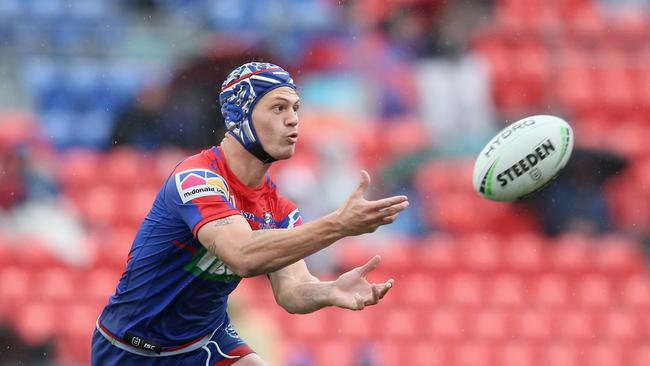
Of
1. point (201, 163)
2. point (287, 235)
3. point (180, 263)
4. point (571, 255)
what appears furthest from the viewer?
point (571, 255)

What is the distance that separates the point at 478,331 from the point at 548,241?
158 centimetres

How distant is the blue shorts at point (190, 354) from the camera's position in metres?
6.13

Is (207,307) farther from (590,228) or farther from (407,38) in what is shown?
(407,38)

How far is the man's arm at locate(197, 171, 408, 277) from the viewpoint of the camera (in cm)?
502

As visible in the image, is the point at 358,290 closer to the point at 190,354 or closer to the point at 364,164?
the point at 190,354

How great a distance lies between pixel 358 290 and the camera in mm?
5699

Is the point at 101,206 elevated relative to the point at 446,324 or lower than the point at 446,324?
elevated

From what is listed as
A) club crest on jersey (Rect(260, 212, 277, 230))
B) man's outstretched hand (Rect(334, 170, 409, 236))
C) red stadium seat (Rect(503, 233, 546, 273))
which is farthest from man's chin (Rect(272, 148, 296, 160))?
red stadium seat (Rect(503, 233, 546, 273))

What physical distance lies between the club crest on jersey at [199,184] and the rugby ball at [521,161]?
1546 mm

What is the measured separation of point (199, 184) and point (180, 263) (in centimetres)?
46

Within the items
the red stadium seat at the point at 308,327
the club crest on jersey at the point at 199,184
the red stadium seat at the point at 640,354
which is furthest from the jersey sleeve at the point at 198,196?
the red stadium seat at the point at 640,354

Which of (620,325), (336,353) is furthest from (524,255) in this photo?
(336,353)

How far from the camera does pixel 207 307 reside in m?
6.14

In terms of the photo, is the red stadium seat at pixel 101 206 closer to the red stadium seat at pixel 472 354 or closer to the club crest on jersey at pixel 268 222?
the red stadium seat at pixel 472 354
